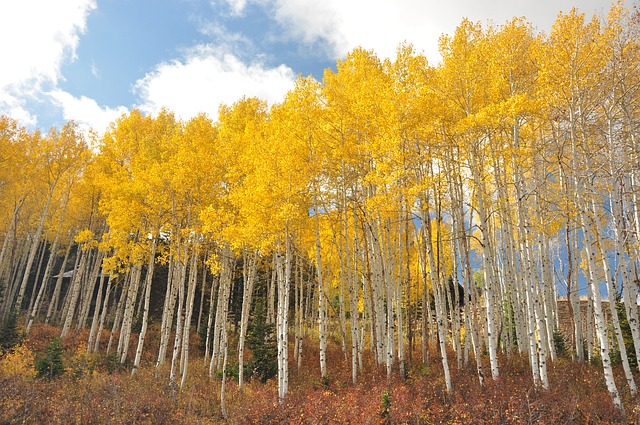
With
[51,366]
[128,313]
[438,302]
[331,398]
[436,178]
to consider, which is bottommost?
[331,398]

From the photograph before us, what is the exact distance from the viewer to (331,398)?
9.46 metres

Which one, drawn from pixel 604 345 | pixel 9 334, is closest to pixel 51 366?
pixel 9 334

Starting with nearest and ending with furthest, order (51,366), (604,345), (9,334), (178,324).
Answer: (604,345) < (178,324) < (51,366) < (9,334)

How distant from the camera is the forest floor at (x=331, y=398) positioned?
7418 mm

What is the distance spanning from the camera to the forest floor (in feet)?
24.3

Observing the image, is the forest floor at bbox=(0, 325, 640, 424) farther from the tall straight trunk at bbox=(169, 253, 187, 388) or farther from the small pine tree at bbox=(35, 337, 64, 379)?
the tall straight trunk at bbox=(169, 253, 187, 388)

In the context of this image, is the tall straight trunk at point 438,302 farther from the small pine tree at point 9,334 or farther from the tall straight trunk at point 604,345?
the small pine tree at point 9,334

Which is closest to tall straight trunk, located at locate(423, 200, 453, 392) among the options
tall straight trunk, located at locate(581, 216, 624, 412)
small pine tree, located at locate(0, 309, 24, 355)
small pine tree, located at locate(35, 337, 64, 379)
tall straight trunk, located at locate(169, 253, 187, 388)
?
tall straight trunk, located at locate(581, 216, 624, 412)

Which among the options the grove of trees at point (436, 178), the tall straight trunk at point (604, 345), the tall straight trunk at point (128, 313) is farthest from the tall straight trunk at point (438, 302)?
the tall straight trunk at point (128, 313)

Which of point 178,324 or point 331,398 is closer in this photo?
point 331,398

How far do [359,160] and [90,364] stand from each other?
1142cm

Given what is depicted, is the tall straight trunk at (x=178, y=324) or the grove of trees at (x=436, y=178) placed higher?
the grove of trees at (x=436, y=178)

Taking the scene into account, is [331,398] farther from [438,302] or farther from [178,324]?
[178,324]

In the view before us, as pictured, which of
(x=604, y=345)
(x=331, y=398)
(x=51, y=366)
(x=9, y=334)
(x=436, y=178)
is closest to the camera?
(x=604, y=345)
